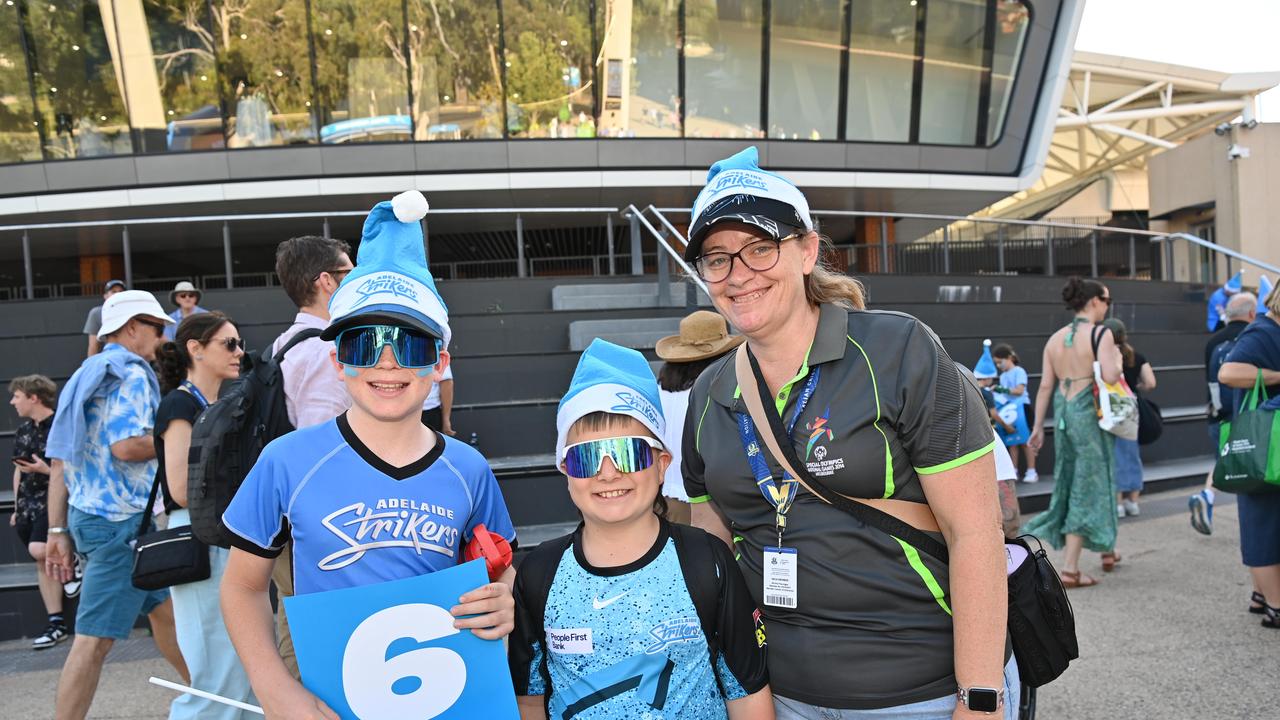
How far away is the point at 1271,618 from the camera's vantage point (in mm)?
5180

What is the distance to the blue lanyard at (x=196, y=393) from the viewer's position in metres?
3.72

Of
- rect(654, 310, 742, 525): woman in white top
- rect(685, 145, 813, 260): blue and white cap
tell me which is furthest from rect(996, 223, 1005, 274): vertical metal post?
rect(685, 145, 813, 260): blue and white cap

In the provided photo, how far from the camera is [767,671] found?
7.02 ft

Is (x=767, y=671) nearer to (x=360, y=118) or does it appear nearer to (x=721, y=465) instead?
(x=721, y=465)

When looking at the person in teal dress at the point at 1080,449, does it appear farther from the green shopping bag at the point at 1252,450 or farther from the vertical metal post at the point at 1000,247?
the vertical metal post at the point at 1000,247

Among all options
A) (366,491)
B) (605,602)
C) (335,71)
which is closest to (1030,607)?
(605,602)

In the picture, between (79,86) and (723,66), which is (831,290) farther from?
(79,86)

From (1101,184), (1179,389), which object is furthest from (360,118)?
(1101,184)

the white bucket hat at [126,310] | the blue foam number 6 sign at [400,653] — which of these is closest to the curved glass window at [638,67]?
the white bucket hat at [126,310]

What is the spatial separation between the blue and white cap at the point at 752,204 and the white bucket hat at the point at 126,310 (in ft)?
12.0

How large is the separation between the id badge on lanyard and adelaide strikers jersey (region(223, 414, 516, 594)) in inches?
32.0

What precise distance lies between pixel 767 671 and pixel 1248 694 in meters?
3.60

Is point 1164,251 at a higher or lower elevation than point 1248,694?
higher

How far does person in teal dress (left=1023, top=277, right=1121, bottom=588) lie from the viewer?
20.8 feet
